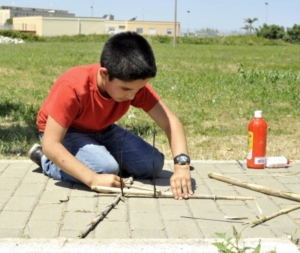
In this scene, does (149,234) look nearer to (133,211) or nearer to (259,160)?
(133,211)

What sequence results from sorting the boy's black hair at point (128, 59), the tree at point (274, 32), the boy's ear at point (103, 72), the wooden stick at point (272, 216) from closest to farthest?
the wooden stick at point (272, 216)
the boy's black hair at point (128, 59)
the boy's ear at point (103, 72)
the tree at point (274, 32)

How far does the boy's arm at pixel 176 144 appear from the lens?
392 cm

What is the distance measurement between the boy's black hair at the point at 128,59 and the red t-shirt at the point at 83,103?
29 cm

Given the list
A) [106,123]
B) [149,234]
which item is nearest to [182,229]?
[149,234]

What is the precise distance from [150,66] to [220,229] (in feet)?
3.44

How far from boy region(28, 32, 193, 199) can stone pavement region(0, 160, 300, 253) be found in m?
0.13

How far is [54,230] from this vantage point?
10.7 feet

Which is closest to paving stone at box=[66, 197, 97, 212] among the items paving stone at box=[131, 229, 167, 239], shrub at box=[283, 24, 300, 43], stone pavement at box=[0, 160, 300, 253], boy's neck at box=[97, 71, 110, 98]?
stone pavement at box=[0, 160, 300, 253]

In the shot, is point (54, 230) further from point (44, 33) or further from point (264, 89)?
point (44, 33)

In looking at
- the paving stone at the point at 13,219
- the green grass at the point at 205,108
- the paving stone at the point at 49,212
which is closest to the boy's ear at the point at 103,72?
the paving stone at the point at 49,212

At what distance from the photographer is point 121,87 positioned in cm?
371

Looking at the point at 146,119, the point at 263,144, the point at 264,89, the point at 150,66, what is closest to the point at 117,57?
the point at 150,66

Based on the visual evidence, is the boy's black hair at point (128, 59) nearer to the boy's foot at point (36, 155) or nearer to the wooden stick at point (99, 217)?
the wooden stick at point (99, 217)

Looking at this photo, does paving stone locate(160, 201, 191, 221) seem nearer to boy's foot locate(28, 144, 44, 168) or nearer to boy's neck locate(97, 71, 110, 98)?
boy's neck locate(97, 71, 110, 98)
